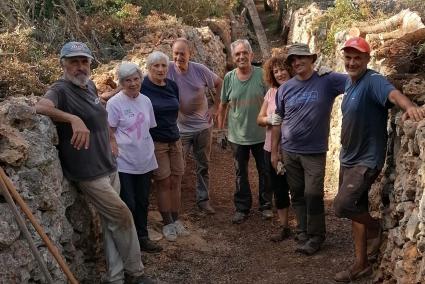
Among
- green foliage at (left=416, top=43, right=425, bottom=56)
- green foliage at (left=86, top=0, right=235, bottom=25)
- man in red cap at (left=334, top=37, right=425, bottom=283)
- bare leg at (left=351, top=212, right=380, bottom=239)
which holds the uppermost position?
green foliage at (left=86, top=0, right=235, bottom=25)

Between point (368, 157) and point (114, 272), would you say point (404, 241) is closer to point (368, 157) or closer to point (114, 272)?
point (368, 157)

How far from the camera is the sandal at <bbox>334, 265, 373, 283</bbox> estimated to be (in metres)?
4.88

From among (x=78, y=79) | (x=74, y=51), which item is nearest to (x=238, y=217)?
(x=78, y=79)

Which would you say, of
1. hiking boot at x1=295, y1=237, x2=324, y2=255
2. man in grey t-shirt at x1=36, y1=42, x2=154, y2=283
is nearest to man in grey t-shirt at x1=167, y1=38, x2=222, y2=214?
hiking boot at x1=295, y1=237, x2=324, y2=255

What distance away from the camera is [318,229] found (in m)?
5.50

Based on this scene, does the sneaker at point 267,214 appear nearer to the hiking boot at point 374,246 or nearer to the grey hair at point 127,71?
the hiking boot at point 374,246

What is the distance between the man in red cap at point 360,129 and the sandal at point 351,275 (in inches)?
21.8

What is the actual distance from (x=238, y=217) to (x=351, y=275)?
1.89 meters

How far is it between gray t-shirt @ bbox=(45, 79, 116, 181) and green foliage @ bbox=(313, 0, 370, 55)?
5709mm

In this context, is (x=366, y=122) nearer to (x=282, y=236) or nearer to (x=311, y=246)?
(x=311, y=246)

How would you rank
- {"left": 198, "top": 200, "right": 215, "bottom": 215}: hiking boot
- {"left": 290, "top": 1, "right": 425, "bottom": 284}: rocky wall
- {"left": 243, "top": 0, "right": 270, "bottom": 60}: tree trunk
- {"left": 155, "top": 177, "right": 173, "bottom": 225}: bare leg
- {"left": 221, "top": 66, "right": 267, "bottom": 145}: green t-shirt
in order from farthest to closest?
{"left": 243, "top": 0, "right": 270, "bottom": 60}: tree trunk, {"left": 198, "top": 200, "right": 215, "bottom": 215}: hiking boot, {"left": 221, "top": 66, "right": 267, "bottom": 145}: green t-shirt, {"left": 155, "top": 177, "right": 173, "bottom": 225}: bare leg, {"left": 290, "top": 1, "right": 425, "bottom": 284}: rocky wall

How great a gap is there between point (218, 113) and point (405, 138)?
2.75 meters

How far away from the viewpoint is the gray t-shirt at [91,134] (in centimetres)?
423

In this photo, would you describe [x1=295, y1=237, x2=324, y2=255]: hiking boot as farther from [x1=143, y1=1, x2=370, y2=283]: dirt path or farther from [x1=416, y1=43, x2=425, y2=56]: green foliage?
[x1=416, y1=43, x2=425, y2=56]: green foliage
